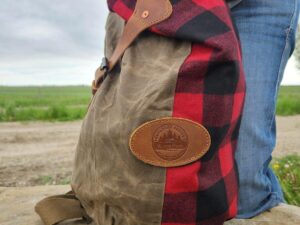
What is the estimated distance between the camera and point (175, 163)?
4.36 ft

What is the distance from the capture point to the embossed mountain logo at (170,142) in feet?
4.30

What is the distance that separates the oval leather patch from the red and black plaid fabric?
2 centimetres

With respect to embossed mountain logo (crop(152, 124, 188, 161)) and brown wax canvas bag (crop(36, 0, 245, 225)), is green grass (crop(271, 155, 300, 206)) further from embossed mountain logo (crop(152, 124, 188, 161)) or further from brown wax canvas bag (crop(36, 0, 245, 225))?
embossed mountain logo (crop(152, 124, 188, 161))

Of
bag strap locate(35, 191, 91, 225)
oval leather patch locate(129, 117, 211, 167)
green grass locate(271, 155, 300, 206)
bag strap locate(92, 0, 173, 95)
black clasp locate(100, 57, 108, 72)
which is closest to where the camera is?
oval leather patch locate(129, 117, 211, 167)

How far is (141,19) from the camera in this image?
145 centimetres

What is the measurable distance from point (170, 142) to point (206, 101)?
0.17 m

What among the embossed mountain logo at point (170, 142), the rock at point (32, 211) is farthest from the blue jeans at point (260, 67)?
the embossed mountain logo at point (170, 142)

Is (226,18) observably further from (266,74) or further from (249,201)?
(249,201)

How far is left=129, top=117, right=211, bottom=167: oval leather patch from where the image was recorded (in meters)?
1.31

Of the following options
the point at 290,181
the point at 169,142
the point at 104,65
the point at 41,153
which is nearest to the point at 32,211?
the point at 104,65

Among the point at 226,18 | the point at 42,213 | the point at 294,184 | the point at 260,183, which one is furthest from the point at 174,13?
the point at 294,184

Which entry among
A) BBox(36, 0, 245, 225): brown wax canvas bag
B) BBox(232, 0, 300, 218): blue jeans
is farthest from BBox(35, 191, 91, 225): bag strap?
BBox(232, 0, 300, 218): blue jeans

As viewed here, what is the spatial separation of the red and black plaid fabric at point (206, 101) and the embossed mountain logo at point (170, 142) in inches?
1.7

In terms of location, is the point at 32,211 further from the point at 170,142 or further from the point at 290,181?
the point at 290,181
